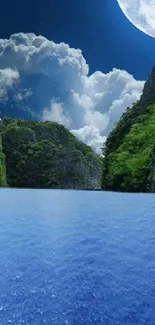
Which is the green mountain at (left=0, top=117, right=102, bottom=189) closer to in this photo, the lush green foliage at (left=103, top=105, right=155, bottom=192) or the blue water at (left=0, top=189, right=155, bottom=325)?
the lush green foliage at (left=103, top=105, right=155, bottom=192)

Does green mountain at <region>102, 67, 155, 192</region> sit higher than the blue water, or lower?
higher

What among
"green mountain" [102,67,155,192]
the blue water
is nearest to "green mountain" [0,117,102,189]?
"green mountain" [102,67,155,192]

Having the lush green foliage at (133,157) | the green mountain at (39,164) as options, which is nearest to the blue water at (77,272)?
the lush green foliage at (133,157)

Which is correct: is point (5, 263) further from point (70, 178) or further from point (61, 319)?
point (70, 178)

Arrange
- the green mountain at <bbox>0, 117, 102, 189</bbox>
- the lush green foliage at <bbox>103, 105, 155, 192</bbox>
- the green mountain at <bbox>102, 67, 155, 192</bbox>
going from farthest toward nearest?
the green mountain at <bbox>0, 117, 102, 189</bbox>, the lush green foliage at <bbox>103, 105, 155, 192</bbox>, the green mountain at <bbox>102, 67, 155, 192</bbox>

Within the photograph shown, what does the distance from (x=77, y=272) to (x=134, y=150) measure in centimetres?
3445

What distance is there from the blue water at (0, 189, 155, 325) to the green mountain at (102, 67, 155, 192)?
20.7 m

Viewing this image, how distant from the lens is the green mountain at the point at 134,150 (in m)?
38.2

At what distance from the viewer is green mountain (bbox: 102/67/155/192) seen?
125 feet

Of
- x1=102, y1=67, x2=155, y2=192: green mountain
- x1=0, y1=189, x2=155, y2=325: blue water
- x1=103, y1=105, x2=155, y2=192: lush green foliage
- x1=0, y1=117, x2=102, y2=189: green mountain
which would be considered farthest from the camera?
x1=0, y1=117, x2=102, y2=189: green mountain

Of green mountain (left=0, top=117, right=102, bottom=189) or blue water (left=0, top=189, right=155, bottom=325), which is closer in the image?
blue water (left=0, top=189, right=155, bottom=325)

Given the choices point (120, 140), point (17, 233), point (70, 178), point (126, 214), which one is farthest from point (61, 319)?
point (70, 178)

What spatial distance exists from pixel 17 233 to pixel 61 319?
766 centimetres

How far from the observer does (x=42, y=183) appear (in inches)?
3501
